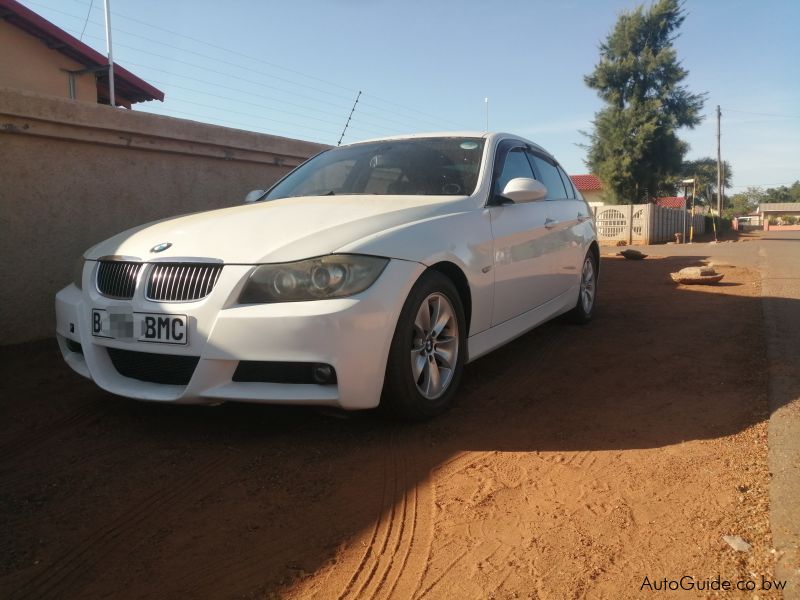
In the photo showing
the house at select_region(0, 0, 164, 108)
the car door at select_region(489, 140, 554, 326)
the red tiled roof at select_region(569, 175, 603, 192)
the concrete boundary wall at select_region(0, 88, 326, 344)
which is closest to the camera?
the car door at select_region(489, 140, 554, 326)

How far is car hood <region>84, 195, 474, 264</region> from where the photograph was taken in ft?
9.78

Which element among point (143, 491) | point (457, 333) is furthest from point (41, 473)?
point (457, 333)

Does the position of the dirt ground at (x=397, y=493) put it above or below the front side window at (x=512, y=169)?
below

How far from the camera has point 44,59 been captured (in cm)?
1072

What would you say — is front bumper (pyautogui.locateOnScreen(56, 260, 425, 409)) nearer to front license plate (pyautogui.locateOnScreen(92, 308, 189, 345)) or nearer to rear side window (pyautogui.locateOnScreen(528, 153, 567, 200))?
front license plate (pyautogui.locateOnScreen(92, 308, 189, 345))

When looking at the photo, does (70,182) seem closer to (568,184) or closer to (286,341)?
(286,341)

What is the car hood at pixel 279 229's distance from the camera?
117 inches

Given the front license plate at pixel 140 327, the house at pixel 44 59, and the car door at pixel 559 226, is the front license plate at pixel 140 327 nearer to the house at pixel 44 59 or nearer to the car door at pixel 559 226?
the car door at pixel 559 226

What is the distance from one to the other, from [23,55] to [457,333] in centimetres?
1032

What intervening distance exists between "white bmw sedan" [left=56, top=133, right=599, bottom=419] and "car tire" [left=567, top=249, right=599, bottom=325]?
175 cm

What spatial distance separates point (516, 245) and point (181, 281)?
7.06 feet

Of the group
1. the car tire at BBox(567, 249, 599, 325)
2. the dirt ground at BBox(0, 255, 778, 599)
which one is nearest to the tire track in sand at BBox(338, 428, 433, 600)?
the dirt ground at BBox(0, 255, 778, 599)

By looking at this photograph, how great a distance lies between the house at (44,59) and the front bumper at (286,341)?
845cm

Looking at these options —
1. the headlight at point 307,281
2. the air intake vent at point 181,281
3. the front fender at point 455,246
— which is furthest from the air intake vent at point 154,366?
the front fender at point 455,246
